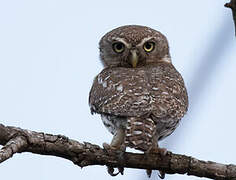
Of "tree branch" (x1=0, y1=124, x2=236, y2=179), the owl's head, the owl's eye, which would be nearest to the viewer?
"tree branch" (x1=0, y1=124, x2=236, y2=179)

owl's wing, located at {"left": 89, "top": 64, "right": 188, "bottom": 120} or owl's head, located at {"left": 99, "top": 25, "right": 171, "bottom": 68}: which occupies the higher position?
owl's head, located at {"left": 99, "top": 25, "right": 171, "bottom": 68}

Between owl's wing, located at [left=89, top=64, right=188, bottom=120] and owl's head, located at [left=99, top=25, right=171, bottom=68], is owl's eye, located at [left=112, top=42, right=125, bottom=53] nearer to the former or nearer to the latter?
owl's head, located at [left=99, top=25, right=171, bottom=68]

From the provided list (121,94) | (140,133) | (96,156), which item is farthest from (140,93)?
(96,156)

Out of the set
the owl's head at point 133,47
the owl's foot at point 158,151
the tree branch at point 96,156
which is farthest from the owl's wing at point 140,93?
the owl's head at point 133,47

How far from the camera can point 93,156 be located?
3.95m

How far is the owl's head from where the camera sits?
22.1ft

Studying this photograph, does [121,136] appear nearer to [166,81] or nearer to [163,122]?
[163,122]

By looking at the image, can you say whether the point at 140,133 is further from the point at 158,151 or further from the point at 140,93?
the point at 140,93

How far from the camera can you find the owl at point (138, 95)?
4.44 m

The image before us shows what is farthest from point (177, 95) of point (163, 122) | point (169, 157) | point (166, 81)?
point (169, 157)

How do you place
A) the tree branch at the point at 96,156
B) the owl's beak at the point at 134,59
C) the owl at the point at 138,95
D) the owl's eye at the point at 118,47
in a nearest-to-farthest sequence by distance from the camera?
the tree branch at the point at 96,156 → the owl at the point at 138,95 → the owl's beak at the point at 134,59 → the owl's eye at the point at 118,47

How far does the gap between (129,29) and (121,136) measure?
2676 millimetres

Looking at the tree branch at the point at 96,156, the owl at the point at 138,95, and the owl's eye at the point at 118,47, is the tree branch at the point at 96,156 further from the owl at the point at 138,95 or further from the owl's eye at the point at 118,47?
the owl's eye at the point at 118,47

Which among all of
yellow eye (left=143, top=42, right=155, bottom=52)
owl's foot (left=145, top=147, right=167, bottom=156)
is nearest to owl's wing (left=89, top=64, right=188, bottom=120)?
owl's foot (left=145, top=147, right=167, bottom=156)
